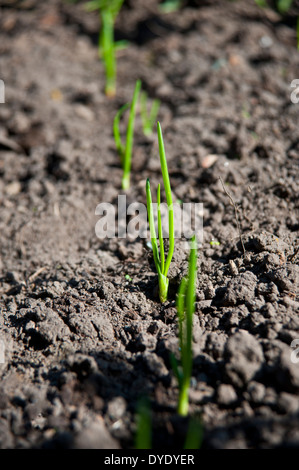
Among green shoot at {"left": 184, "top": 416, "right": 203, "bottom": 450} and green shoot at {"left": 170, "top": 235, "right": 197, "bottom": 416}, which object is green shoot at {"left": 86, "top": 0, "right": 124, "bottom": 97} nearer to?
green shoot at {"left": 170, "top": 235, "right": 197, "bottom": 416}

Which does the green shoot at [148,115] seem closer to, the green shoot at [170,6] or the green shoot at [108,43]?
the green shoot at [108,43]

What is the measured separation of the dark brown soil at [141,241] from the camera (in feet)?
3.38

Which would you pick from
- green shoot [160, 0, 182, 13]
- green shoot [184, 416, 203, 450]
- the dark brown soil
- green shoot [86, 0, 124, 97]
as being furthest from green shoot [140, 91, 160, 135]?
green shoot [184, 416, 203, 450]

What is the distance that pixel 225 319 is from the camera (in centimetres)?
123

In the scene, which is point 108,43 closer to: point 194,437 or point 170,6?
point 170,6

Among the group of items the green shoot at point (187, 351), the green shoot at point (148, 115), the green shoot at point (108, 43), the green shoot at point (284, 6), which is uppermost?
the green shoot at point (284, 6)

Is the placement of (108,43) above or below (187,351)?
above

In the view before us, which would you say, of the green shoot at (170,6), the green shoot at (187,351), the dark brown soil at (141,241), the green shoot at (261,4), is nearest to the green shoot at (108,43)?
the dark brown soil at (141,241)

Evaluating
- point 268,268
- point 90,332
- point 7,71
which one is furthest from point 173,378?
point 7,71

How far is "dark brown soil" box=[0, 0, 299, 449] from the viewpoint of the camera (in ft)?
3.38

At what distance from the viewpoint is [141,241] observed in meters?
1.61

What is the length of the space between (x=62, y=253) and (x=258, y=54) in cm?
183

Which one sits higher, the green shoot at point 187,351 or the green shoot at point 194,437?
the green shoot at point 187,351

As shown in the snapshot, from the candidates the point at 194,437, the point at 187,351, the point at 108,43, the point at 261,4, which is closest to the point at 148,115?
the point at 108,43
